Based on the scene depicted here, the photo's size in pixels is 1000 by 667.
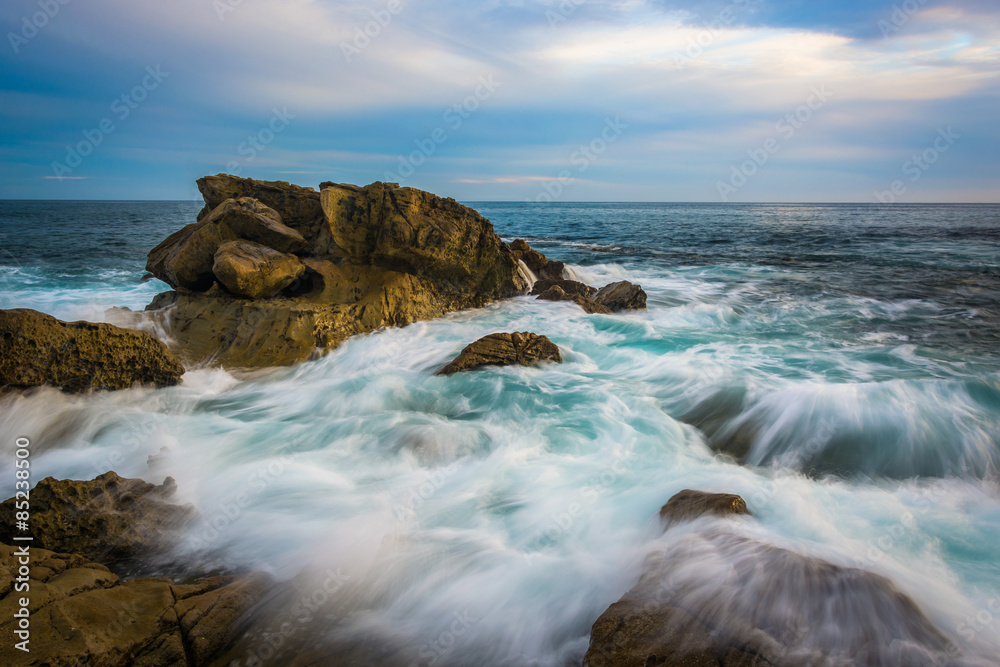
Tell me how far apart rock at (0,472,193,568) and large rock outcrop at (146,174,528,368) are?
392 centimetres

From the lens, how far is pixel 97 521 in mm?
3457

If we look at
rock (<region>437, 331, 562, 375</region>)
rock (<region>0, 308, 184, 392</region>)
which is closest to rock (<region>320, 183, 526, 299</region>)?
rock (<region>437, 331, 562, 375</region>)

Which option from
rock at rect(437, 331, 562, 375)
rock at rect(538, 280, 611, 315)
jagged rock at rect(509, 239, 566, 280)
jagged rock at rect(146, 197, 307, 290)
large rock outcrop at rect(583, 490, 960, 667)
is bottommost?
large rock outcrop at rect(583, 490, 960, 667)

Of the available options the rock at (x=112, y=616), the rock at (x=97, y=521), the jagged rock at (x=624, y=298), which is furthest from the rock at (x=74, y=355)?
the jagged rock at (x=624, y=298)

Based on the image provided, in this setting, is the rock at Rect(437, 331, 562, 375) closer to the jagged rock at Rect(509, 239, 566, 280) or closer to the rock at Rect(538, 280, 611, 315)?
the rock at Rect(538, 280, 611, 315)

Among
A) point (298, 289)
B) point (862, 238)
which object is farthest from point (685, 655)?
point (862, 238)

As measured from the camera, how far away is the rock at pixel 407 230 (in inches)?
362

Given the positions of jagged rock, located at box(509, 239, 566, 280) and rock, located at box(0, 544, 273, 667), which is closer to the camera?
rock, located at box(0, 544, 273, 667)

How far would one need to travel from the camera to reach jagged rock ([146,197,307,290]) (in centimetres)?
839

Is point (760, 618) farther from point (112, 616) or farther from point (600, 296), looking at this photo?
point (600, 296)

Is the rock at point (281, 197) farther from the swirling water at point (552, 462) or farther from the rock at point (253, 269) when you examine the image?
the swirling water at point (552, 462)

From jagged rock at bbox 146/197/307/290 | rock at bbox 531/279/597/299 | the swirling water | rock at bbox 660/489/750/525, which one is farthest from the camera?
rock at bbox 531/279/597/299

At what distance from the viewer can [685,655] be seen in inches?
95.4

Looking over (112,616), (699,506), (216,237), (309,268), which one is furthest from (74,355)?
(699,506)
